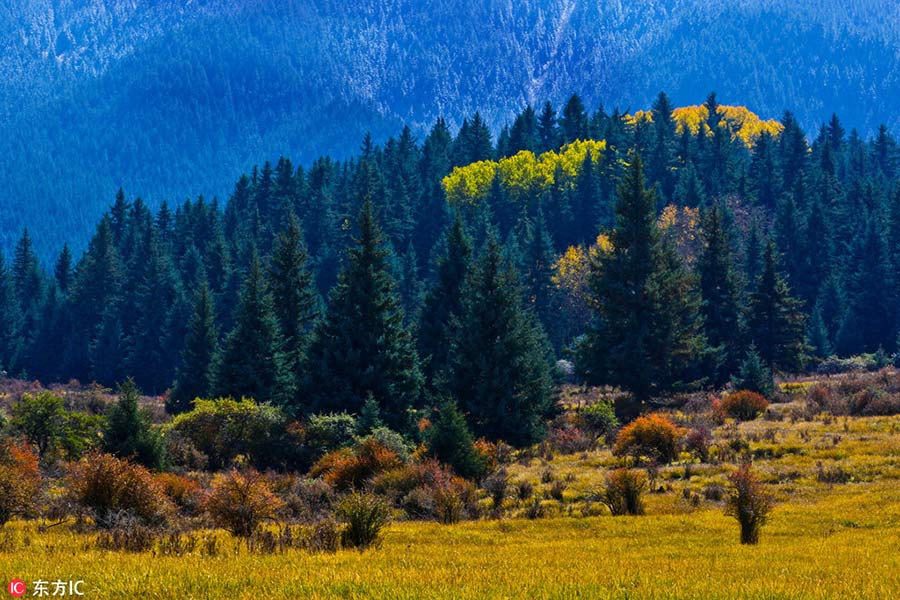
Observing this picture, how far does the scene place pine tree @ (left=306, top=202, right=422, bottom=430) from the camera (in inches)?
1638

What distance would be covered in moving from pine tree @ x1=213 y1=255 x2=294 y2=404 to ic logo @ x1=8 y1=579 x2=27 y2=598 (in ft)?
123

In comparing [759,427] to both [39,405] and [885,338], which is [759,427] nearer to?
[39,405]

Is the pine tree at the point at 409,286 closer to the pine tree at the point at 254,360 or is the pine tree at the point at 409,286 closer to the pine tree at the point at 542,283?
the pine tree at the point at 542,283

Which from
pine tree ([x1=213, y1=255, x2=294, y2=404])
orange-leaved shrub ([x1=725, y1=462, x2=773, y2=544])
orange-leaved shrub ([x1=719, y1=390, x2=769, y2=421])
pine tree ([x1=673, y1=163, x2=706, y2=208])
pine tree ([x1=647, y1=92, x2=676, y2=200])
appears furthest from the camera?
pine tree ([x1=647, y1=92, x2=676, y2=200])

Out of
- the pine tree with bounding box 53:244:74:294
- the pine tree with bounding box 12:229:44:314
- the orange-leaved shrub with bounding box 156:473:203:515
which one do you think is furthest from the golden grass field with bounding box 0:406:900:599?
the pine tree with bounding box 53:244:74:294

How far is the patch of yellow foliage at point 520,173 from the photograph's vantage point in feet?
380

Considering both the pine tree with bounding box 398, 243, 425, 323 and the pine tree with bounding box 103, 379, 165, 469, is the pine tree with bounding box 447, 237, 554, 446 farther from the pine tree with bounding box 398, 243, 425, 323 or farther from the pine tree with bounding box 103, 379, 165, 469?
the pine tree with bounding box 398, 243, 425, 323

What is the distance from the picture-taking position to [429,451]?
28312mm

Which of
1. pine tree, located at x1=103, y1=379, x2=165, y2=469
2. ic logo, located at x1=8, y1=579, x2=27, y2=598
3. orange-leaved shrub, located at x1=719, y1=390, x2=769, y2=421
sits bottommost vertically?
ic logo, located at x1=8, y1=579, x2=27, y2=598

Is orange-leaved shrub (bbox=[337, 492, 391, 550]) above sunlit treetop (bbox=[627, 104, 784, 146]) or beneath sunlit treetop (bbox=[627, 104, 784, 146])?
beneath

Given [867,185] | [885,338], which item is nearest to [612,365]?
[885,338]

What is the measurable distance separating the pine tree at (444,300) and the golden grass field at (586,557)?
24.4m

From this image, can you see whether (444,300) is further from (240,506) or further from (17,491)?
(240,506)

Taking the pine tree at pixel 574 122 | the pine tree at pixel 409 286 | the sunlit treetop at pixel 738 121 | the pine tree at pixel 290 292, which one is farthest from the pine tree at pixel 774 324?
the sunlit treetop at pixel 738 121
